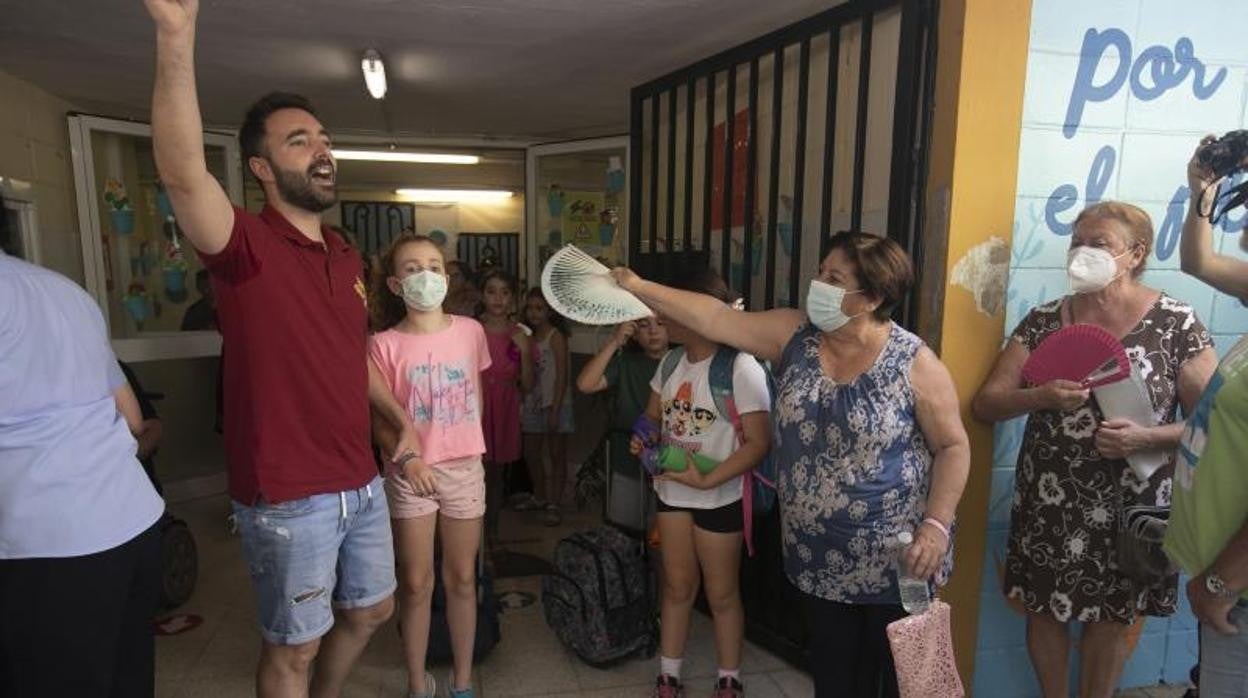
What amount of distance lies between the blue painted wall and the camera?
0.33 metres

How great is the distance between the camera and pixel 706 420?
2.10 meters

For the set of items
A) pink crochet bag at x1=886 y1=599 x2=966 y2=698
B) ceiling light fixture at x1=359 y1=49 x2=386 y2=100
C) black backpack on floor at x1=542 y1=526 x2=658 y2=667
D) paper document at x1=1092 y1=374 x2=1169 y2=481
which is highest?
ceiling light fixture at x1=359 y1=49 x2=386 y2=100

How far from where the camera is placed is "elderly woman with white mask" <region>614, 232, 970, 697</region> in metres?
1.59

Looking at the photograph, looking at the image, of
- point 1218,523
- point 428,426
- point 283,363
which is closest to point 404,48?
point 428,426

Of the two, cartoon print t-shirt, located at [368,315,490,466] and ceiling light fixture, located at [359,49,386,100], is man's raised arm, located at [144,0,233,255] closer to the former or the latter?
cartoon print t-shirt, located at [368,315,490,466]

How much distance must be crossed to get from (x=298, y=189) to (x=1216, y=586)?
1.86 m

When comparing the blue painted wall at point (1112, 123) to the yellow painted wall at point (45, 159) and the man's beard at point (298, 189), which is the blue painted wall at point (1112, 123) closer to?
the man's beard at point (298, 189)

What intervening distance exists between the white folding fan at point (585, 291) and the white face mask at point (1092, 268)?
1068mm

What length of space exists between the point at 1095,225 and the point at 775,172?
1.10 meters

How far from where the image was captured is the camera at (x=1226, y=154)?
164cm

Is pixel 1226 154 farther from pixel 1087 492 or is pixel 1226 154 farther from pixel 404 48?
pixel 404 48

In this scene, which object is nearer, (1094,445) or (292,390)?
(292,390)

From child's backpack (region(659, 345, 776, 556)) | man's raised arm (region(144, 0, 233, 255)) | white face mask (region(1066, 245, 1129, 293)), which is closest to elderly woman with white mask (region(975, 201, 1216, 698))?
white face mask (region(1066, 245, 1129, 293))

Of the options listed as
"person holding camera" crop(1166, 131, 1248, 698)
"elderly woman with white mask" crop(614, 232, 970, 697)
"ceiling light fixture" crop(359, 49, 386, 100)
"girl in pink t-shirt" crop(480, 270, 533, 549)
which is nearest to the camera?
"person holding camera" crop(1166, 131, 1248, 698)
